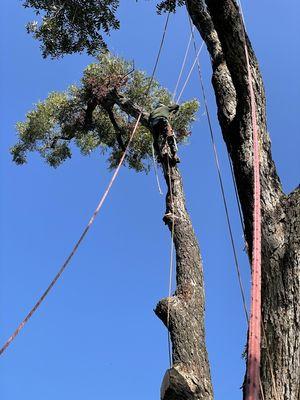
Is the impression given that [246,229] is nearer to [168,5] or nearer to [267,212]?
[267,212]

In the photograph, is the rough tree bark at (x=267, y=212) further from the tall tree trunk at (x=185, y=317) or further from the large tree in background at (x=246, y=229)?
the tall tree trunk at (x=185, y=317)

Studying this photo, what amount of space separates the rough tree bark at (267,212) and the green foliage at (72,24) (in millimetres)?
3805

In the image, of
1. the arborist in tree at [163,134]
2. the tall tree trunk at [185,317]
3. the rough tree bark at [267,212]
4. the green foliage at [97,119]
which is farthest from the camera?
the green foliage at [97,119]

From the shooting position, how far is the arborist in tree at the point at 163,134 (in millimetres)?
5562

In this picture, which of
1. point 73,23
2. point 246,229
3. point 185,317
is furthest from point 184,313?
point 73,23

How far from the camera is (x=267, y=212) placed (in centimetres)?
312

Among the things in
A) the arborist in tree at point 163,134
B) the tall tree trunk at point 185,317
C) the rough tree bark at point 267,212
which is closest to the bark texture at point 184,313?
the tall tree trunk at point 185,317

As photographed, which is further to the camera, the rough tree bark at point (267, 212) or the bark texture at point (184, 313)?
the bark texture at point (184, 313)

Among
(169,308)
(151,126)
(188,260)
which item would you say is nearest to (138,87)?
(151,126)

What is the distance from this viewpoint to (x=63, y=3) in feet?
24.4

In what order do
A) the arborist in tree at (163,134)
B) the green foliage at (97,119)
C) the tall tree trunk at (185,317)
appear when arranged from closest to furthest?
the tall tree trunk at (185,317) → the arborist in tree at (163,134) → the green foliage at (97,119)

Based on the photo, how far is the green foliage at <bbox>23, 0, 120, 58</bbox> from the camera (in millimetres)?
7402

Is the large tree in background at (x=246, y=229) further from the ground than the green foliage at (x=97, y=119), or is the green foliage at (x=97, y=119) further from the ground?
the green foliage at (x=97, y=119)

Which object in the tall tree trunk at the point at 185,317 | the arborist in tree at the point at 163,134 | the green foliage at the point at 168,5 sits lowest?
the tall tree trunk at the point at 185,317
